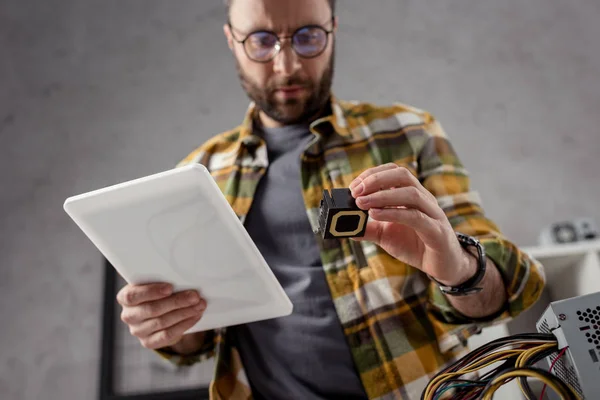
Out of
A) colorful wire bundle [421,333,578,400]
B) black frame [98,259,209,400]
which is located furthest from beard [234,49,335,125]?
black frame [98,259,209,400]

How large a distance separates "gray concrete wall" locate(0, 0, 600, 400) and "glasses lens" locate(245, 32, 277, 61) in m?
0.93

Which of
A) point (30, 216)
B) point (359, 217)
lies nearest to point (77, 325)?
point (30, 216)

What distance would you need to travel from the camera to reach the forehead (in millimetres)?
947

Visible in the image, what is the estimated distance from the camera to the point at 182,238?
2.18 feet

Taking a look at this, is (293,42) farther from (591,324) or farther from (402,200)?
(591,324)

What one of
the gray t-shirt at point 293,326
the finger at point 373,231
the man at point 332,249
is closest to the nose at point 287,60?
the man at point 332,249

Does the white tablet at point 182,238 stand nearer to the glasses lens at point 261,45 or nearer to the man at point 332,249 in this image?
the man at point 332,249

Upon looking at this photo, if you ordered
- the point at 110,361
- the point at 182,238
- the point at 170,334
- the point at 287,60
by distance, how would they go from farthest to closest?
A: the point at 110,361 → the point at 287,60 → the point at 170,334 → the point at 182,238

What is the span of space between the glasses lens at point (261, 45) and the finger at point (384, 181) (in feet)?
1.43

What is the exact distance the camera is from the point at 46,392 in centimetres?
167

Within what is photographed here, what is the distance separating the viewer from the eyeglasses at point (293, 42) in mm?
953

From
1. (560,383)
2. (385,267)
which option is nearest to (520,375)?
(560,383)

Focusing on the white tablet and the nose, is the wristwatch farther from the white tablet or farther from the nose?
the nose

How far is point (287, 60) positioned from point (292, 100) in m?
0.07
